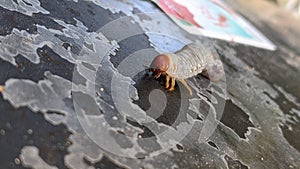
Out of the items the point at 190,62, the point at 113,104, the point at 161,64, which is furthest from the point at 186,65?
the point at 113,104

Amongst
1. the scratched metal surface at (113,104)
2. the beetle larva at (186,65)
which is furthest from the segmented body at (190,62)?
the scratched metal surface at (113,104)

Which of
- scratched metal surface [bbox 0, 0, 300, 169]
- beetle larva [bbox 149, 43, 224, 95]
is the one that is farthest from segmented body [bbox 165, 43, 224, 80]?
scratched metal surface [bbox 0, 0, 300, 169]

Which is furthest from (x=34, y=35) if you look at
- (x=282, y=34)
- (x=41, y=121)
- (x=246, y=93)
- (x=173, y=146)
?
(x=282, y=34)

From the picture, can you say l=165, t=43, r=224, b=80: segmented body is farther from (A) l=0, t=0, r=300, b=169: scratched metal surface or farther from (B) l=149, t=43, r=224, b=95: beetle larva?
(A) l=0, t=0, r=300, b=169: scratched metal surface

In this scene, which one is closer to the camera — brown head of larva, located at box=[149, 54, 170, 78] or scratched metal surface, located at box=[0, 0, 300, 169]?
scratched metal surface, located at box=[0, 0, 300, 169]

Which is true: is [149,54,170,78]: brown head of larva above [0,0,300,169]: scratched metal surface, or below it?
above

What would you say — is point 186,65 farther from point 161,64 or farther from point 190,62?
point 161,64
